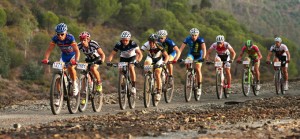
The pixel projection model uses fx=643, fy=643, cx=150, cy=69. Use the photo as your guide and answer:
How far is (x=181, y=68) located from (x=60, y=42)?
52.4 m

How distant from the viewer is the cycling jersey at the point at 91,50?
15.9 m

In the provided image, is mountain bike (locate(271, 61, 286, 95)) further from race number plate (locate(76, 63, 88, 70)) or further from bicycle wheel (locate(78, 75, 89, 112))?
race number plate (locate(76, 63, 88, 70))

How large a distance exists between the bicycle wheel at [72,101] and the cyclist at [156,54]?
2703mm

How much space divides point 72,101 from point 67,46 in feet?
5.20

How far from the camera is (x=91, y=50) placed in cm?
1602

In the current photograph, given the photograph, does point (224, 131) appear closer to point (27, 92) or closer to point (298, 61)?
point (27, 92)

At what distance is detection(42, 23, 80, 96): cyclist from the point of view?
47.1ft

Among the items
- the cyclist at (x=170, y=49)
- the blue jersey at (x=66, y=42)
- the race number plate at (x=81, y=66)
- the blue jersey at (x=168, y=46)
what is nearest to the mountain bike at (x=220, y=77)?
the cyclist at (x=170, y=49)

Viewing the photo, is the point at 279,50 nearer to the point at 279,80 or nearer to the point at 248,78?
the point at 279,80

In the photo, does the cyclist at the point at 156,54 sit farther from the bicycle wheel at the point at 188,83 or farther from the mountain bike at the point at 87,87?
the mountain bike at the point at 87,87

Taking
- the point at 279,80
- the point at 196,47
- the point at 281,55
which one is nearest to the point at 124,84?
the point at 196,47

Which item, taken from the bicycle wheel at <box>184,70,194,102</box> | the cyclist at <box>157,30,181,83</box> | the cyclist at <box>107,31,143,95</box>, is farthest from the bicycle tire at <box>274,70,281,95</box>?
the cyclist at <box>107,31,143,95</box>

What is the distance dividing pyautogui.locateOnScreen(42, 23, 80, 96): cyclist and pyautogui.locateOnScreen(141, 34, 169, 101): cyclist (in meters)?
2.94

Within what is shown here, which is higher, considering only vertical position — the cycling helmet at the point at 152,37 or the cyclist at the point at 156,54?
the cycling helmet at the point at 152,37
